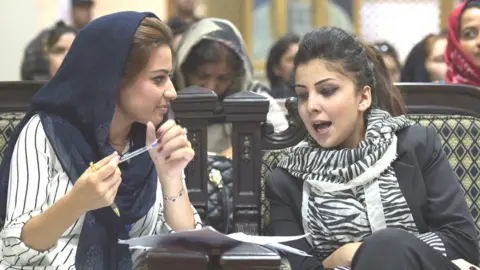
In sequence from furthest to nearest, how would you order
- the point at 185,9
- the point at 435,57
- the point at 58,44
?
1. the point at 185,9
2. the point at 435,57
3. the point at 58,44

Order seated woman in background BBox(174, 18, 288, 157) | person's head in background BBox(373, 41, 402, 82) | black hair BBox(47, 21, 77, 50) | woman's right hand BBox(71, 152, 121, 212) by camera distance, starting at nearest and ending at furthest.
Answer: woman's right hand BBox(71, 152, 121, 212) → seated woman in background BBox(174, 18, 288, 157) → black hair BBox(47, 21, 77, 50) → person's head in background BBox(373, 41, 402, 82)

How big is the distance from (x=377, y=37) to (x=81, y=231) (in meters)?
4.59

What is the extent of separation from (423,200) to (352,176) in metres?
0.19

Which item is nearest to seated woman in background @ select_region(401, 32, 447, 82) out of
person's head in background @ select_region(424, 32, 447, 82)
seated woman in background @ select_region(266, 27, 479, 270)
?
person's head in background @ select_region(424, 32, 447, 82)

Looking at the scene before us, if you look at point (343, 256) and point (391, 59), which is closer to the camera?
point (343, 256)

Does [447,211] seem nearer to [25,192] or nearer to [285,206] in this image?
[285,206]

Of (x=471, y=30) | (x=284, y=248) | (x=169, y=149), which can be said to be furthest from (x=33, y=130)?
(x=471, y=30)

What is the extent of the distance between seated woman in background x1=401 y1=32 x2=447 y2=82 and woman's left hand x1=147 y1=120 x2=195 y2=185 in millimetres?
2146

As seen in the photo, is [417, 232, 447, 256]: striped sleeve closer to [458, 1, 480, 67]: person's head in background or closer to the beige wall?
[458, 1, 480, 67]: person's head in background

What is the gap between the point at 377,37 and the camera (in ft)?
19.9

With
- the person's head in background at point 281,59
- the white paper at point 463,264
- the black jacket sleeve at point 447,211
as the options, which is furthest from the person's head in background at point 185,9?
the white paper at point 463,264

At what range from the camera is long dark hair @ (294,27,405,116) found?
6.67 feet

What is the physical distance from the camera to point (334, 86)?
6.61 feet

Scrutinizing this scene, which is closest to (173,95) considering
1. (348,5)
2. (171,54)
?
(171,54)
